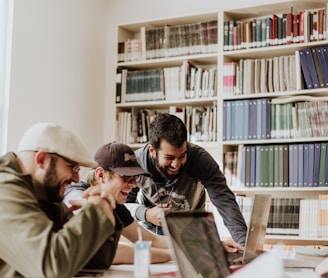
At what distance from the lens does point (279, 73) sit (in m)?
4.23

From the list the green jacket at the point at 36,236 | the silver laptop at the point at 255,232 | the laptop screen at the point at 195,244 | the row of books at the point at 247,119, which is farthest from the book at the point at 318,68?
the green jacket at the point at 36,236

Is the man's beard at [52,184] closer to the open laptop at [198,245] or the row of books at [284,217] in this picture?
the open laptop at [198,245]

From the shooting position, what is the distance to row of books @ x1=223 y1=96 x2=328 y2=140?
160 inches

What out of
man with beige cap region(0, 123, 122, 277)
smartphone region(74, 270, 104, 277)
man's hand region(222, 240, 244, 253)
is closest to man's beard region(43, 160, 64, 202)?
man with beige cap region(0, 123, 122, 277)

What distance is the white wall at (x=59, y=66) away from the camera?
4012mm

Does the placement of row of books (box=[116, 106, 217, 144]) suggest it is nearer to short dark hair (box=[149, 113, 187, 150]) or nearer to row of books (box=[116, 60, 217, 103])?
row of books (box=[116, 60, 217, 103])

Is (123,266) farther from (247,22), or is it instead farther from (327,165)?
(247,22)

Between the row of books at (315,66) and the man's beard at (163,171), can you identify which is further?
the row of books at (315,66)

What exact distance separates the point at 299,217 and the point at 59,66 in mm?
2232

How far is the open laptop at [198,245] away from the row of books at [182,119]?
2.30 meters

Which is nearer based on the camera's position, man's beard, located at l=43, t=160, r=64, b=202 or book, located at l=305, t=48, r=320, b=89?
man's beard, located at l=43, t=160, r=64, b=202

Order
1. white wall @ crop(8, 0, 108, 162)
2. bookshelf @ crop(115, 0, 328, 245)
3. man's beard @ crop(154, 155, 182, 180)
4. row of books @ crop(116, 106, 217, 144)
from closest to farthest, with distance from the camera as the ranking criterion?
1. man's beard @ crop(154, 155, 182, 180)
2. white wall @ crop(8, 0, 108, 162)
3. bookshelf @ crop(115, 0, 328, 245)
4. row of books @ crop(116, 106, 217, 144)

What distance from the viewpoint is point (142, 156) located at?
2.92 metres

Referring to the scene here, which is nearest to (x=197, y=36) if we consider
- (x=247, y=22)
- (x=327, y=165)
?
(x=247, y=22)
